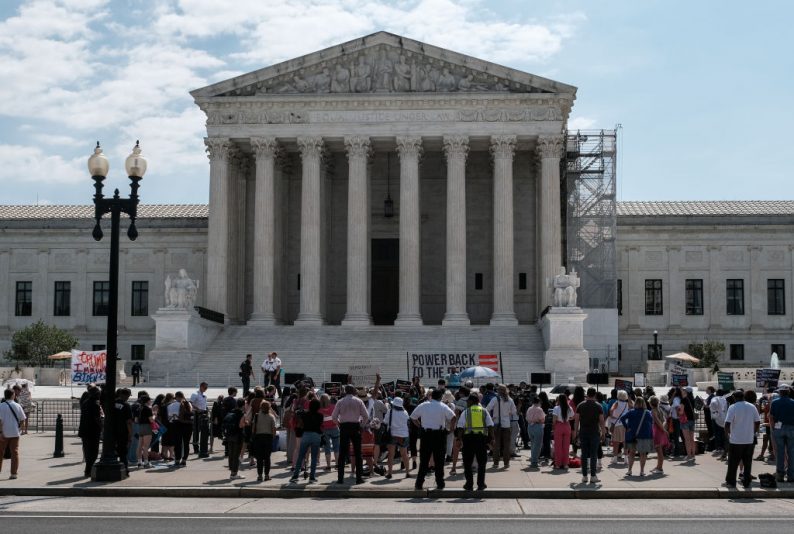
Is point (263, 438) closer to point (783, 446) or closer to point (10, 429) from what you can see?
point (10, 429)

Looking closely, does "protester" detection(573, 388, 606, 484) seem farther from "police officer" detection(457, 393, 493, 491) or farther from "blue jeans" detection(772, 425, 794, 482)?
"blue jeans" detection(772, 425, 794, 482)

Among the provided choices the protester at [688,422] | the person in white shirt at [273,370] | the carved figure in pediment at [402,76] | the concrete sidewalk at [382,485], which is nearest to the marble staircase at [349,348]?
the person in white shirt at [273,370]

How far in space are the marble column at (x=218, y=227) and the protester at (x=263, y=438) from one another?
3930cm

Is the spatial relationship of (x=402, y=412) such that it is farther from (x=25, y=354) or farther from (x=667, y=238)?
(x=667, y=238)

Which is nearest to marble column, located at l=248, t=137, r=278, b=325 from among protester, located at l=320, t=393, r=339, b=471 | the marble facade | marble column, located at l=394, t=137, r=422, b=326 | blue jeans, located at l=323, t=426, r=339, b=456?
the marble facade

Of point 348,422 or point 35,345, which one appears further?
point 35,345

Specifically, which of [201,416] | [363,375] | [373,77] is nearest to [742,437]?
[201,416]

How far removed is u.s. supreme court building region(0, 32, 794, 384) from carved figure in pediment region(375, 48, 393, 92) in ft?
0.40

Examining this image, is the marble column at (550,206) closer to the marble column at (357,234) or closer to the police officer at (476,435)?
the marble column at (357,234)

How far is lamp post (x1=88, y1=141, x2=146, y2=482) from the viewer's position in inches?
881

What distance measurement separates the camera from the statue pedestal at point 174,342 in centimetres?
5512

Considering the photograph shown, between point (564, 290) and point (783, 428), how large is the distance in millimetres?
33717

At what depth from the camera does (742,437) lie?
2114 cm

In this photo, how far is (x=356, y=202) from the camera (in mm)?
61688
